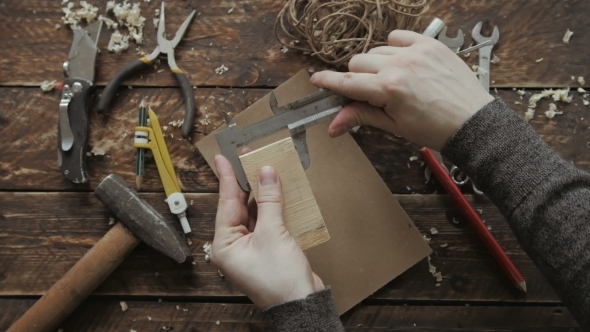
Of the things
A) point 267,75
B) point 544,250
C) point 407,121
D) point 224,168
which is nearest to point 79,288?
point 224,168

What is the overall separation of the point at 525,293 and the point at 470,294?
0.38 ft

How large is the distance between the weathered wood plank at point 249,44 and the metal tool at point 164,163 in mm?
119

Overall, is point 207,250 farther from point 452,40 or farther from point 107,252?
point 452,40

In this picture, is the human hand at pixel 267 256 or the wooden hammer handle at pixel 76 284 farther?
the wooden hammer handle at pixel 76 284

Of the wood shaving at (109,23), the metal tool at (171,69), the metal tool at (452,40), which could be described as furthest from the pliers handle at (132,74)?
the metal tool at (452,40)

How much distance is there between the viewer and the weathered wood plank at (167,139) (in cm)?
104

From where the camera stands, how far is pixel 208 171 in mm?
1036

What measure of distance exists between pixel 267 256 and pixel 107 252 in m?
0.39

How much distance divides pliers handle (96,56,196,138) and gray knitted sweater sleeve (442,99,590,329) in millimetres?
536

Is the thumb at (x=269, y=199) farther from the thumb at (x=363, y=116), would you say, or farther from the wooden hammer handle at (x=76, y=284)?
the wooden hammer handle at (x=76, y=284)

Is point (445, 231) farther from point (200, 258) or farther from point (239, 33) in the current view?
point (239, 33)

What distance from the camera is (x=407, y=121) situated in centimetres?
83

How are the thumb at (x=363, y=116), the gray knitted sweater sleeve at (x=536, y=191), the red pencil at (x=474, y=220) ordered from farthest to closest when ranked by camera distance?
the red pencil at (x=474, y=220)
the thumb at (x=363, y=116)
the gray knitted sweater sleeve at (x=536, y=191)

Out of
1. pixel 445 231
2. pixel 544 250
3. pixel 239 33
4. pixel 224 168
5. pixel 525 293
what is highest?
pixel 239 33
